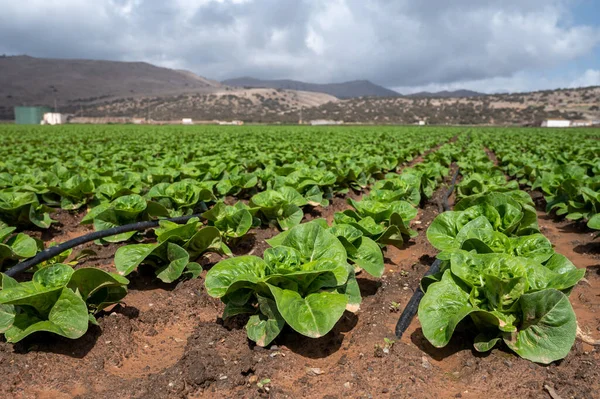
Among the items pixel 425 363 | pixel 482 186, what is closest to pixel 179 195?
pixel 425 363

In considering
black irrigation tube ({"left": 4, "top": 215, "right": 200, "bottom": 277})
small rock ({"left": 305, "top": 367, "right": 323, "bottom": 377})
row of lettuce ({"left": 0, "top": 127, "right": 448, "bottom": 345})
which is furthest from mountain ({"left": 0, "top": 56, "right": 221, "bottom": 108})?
small rock ({"left": 305, "top": 367, "right": 323, "bottom": 377})

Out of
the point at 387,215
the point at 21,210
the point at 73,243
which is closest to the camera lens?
the point at 73,243

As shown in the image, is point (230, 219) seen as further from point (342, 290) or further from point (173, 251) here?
point (342, 290)

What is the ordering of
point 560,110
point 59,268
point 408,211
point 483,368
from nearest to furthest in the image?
point 483,368 < point 59,268 < point 408,211 < point 560,110

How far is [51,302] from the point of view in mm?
2549

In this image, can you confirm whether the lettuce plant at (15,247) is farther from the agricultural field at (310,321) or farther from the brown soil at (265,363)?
the brown soil at (265,363)

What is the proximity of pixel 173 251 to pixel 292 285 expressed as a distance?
1396 mm

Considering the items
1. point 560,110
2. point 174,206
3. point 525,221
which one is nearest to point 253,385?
point 525,221

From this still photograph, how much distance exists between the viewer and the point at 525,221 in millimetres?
3904

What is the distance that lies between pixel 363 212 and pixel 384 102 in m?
128

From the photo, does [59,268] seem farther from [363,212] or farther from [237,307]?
[363,212]

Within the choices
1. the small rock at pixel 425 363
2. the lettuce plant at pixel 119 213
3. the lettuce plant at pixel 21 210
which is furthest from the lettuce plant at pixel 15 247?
the small rock at pixel 425 363

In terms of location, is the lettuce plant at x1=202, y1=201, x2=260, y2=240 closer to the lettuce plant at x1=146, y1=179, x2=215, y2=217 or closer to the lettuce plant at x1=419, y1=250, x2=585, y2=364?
the lettuce plant at x1=146, y1=179, x2=215, y2=217

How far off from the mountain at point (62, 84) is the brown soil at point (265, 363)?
15344 cm
